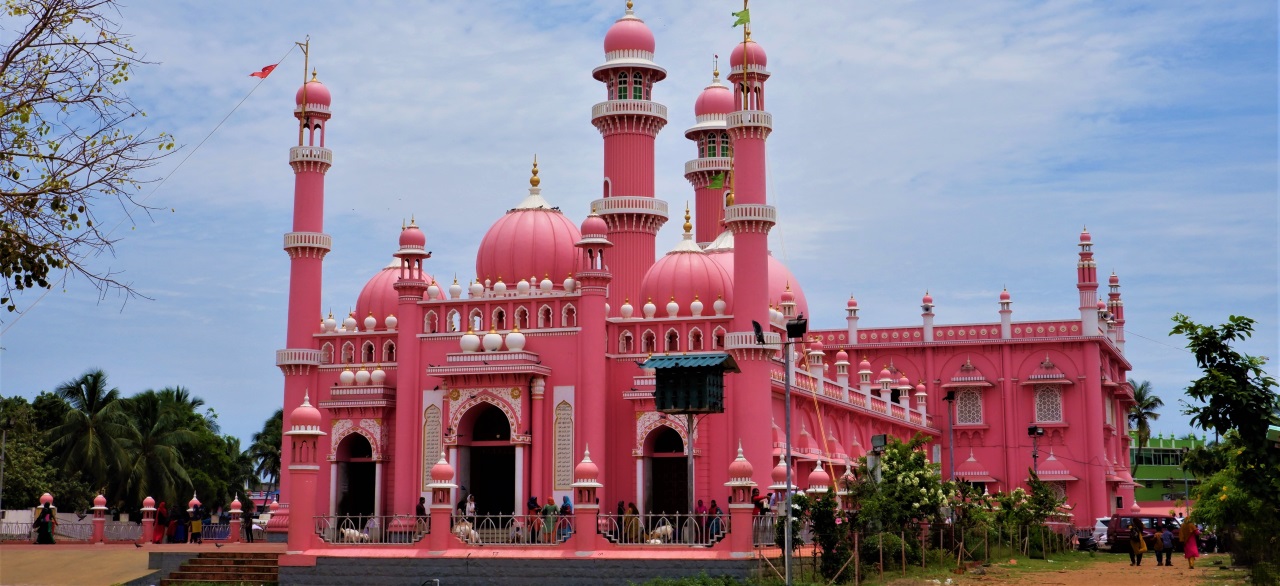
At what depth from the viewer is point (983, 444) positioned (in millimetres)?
53438

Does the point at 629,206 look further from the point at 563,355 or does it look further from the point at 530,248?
the point at 563,355

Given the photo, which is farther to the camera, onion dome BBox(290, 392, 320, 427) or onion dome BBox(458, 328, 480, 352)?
onion dome BBox(458, 328, 480, 352)

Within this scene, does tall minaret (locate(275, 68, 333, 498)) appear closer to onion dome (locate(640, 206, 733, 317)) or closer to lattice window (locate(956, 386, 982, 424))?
onion dome (locate(640, 206, 733, 317))

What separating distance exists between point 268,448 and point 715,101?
38468 millimetres

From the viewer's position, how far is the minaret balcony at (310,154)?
37375 millimetres

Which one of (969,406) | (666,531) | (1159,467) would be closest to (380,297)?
(666,531)

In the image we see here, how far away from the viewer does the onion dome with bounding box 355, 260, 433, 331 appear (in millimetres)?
38688

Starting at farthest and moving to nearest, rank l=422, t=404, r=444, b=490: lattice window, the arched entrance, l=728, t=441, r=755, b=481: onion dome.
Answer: the arched entrance
l=422, t=404, r=444, b=490: lattice window
l=728, t=441, r=755, b=481: onion dome

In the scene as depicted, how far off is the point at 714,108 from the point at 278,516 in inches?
711

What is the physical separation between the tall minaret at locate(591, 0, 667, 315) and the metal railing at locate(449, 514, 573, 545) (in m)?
9.06

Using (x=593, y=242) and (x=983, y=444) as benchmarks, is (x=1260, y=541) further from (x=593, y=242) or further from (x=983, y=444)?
(x=983, y=444)

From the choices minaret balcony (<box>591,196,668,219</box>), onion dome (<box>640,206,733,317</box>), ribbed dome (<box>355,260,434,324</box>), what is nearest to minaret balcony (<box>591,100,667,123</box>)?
minaret balcony (<box>591,196,668,219</box>)

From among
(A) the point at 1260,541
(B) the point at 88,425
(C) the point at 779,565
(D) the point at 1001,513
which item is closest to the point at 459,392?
(C) the point at 779,565

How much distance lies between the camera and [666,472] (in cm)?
3441
